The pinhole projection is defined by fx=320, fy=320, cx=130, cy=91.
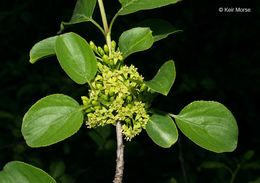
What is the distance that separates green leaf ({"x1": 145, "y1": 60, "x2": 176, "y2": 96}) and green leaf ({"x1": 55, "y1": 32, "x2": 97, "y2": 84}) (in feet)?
0.84

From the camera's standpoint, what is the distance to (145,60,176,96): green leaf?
1034 millimetres

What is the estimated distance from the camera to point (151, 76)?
4.15m

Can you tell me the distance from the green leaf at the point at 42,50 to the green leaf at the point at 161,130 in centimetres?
48

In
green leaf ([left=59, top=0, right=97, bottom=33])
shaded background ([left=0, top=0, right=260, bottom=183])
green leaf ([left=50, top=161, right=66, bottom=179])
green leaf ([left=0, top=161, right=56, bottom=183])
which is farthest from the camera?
shaded background ([left=0, top=0, right=260, bottom=183])

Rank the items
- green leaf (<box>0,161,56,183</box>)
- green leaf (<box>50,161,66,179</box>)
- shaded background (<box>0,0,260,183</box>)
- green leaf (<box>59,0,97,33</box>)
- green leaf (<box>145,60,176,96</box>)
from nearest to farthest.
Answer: green leaf (<box>145,60,176,96</box>) < green leaf (<box>0,161,56,183</box>) < green leaf (<box>59,0,97,33</box>) < green leaf (<box>50,161,66,179</box>) < shaded background (<box>0,0,260,183</box>)

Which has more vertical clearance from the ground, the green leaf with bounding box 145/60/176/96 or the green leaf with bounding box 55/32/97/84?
the green leaf with bounding box 55/32/97/84

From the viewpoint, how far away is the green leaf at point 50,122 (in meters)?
1.10

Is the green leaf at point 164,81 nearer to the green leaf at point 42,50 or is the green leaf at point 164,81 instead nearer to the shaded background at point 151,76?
the green leaf at point 42,50

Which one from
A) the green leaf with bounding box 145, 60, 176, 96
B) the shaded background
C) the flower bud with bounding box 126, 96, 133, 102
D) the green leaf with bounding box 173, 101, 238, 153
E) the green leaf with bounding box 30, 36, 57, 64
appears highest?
the green leaf with bounding box 30, 36, 57, 64

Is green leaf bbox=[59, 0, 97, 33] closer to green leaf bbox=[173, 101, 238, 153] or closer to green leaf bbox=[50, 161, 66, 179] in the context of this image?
green leaf bbox=[173, 101, 238, 153]

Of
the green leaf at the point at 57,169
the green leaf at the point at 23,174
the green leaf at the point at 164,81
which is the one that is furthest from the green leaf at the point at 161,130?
the green leaf at the point at 57,169

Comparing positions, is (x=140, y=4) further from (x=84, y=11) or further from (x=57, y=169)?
(x=57, y=169)

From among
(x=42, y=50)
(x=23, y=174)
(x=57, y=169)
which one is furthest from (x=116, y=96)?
(x=57, y=169)

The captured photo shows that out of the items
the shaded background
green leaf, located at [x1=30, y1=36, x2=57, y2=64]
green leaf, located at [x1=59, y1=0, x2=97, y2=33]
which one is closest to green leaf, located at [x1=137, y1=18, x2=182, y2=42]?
green leaf, located at [x1=59, y1=0, x2=97, y2=33]
